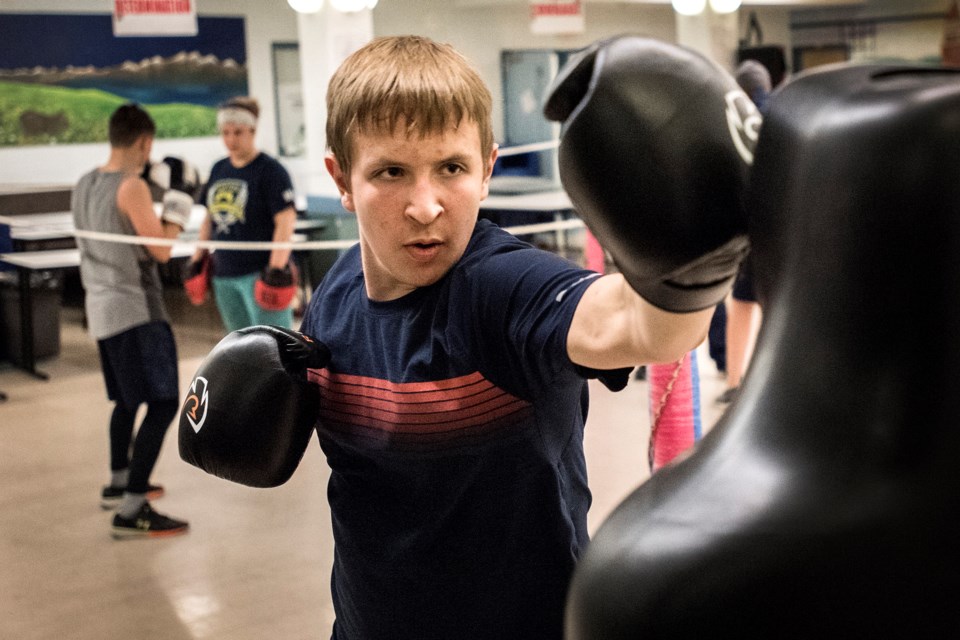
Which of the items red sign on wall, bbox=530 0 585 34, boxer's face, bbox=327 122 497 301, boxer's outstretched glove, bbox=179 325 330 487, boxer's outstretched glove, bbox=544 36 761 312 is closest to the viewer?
boxer's outstretched glove, bbox=544 36 761 312

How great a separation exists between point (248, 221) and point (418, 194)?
3.82 metres

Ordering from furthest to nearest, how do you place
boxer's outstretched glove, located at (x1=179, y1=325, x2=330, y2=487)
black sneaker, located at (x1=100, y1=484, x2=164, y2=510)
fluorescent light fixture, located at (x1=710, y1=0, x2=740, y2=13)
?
fluorescent light fixture, located at (x1=710, y1=0, x2=740, y2=13) < black sneaker, located at (x1=100, y1=484, x2=164, y2=510) < boxer's outstretched glove, located at (x1=179, y1=325, x2=330, y2=487)

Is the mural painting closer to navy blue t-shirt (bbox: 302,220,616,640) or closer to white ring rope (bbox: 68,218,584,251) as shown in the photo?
white ring rope (bbox: 68,218,584,251)

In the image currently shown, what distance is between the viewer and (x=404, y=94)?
1.12m

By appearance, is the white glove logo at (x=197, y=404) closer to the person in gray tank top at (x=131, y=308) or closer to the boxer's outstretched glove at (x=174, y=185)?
the person in gray tank top at (x=131, y=308)

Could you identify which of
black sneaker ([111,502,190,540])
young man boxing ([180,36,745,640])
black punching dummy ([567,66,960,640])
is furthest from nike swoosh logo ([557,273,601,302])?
black sneaker ([111,502,190,540])

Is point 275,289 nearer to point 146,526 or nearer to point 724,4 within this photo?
point 146,526

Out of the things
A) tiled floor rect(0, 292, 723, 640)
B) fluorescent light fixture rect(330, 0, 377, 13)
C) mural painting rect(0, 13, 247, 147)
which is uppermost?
fluorescent light fixture rect(330, 0, 377, 13)

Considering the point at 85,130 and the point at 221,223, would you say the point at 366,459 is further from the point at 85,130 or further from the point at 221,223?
the point at 85,130

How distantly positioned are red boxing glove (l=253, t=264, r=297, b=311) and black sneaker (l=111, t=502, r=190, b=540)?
3.49 ft

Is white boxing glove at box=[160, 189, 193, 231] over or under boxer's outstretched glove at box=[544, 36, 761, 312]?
under

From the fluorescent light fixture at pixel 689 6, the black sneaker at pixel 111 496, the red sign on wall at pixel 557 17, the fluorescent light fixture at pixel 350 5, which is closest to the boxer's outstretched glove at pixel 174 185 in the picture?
the black sneaker at pixel 111 496

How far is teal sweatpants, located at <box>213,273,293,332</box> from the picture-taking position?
15.4 feet

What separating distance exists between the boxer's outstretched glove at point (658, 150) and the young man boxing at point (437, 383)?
28 cm
